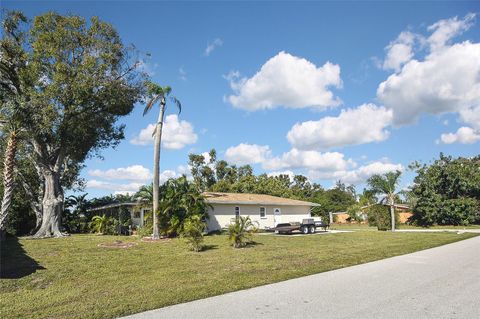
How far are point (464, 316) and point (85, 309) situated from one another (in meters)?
6.44

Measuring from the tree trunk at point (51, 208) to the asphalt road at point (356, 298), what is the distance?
20.5m

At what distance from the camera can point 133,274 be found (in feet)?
32.7

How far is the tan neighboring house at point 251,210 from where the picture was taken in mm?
26891

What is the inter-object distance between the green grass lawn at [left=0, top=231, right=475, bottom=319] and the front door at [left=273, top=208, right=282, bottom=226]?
16.0m

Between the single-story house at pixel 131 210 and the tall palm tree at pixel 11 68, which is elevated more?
the tall palm tree at pixel 11 68

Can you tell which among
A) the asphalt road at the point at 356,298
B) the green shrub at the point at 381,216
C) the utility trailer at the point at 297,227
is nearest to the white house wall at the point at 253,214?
the utility trailer at the point at 297,227

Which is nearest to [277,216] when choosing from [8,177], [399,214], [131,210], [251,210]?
[251,210]

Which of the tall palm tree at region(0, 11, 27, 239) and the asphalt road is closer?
the asphalt road

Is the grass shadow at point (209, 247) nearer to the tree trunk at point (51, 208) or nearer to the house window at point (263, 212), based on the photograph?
the tree trunk at point (51, 208)

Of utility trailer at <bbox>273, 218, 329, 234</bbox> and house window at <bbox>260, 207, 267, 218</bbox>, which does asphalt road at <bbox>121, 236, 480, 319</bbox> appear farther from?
house window at <bbox>260, 207, 267, 218</bbox>

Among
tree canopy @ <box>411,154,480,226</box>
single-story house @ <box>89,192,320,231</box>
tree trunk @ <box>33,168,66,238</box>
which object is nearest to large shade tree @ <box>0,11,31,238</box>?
tree trunk @ <box>33,168,66,238</box>

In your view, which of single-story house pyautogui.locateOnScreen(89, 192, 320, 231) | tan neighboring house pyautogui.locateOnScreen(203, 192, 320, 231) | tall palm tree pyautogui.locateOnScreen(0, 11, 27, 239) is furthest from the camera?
tan neighboring house pyautogui.locateOnScreen(203, 192, 320, 231)

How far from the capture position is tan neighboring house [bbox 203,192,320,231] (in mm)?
26891

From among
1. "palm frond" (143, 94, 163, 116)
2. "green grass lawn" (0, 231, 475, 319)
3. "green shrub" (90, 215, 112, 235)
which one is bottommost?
"green grass lawn" (0, 231, 475, 319)
